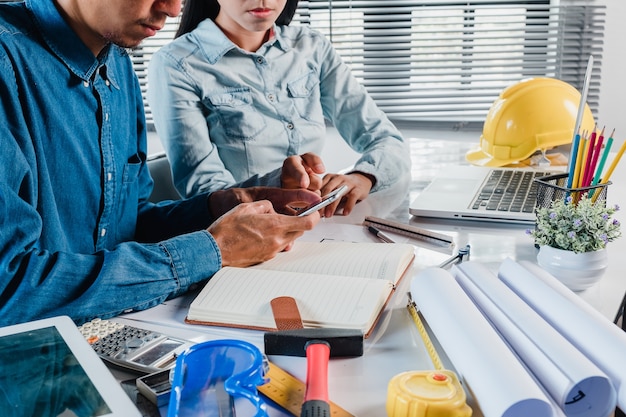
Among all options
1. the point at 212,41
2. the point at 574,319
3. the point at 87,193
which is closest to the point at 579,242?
the point at 574,319

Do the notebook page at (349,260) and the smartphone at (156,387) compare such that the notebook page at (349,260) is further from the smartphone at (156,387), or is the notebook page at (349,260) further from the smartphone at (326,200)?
the smartphone at (156,387)

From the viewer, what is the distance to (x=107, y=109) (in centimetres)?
120

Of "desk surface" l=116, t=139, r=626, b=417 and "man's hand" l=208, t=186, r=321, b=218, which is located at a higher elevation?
"man's hand" l=208, t=186, r=321, b=218

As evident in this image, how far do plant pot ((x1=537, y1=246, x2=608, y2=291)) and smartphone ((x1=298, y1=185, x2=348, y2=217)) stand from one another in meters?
0.39

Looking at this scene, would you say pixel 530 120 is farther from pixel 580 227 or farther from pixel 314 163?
pixel 580 227

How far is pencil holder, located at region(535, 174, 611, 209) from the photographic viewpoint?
3.67 ft

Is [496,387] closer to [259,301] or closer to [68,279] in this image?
[259,301]

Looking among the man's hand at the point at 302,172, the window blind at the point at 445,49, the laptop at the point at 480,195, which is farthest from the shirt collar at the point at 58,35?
the window blind at the point at 445,49

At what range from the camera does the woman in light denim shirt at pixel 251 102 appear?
1.60m

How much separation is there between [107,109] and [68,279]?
0.38 m

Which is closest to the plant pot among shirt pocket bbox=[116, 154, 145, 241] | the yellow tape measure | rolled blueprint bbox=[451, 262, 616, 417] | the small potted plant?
the small potted plant

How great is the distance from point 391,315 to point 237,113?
2.95 ft

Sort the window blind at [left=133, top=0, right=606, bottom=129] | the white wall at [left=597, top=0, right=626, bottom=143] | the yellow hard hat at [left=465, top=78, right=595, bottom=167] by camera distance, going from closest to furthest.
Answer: the yellow hard hat at [left=465, top=78, right=595, bottom=167] < the white wall at [left=597, top=0, right=626, bottom=143] < the window blind at [left=133, top=0, right=606, bottom=129]

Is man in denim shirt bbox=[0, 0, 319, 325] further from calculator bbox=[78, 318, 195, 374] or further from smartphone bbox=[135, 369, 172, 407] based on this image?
smartphone bbox=[135, 369, 172, 407]
